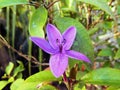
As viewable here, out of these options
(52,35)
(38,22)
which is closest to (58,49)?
(52,35)

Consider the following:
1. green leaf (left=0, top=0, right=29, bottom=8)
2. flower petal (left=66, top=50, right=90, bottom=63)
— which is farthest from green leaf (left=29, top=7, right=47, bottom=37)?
flower petal (left=66, top=50, right=90, bottom=63)

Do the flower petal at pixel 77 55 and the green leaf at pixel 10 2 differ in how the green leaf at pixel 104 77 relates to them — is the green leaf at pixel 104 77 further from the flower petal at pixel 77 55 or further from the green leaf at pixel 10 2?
the green leaf at pixel 10 2

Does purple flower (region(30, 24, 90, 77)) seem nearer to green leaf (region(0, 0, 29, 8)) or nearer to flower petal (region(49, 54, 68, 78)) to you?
flower petal (region(49, 54, 68, 78))

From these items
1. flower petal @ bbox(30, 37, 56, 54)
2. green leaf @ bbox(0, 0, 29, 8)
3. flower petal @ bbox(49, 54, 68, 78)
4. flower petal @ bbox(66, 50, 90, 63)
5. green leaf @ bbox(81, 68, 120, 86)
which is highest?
green leaf @ bbox(0, 0, 29, 8)

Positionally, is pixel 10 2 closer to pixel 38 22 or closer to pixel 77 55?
pixel 38 22

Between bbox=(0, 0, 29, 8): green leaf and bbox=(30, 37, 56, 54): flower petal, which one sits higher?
bbox=(0, 0, 29, 8): green leaf

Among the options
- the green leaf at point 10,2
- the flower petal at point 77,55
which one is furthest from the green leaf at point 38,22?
the flower petal at point 77,55

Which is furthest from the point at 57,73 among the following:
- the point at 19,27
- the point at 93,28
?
the point at 19,27
